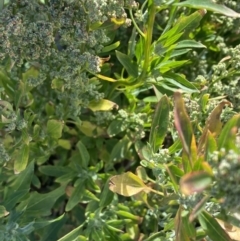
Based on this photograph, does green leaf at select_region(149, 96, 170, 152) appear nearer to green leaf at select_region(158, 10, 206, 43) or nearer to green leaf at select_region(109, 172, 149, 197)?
green leaf at select_region(109, 172, 149, 197)

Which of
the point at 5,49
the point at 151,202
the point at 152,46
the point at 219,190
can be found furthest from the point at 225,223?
the point at 5,49

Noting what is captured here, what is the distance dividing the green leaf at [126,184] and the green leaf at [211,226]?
0.94ft

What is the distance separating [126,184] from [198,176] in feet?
1.95

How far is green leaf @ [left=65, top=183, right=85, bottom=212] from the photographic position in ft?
7.23

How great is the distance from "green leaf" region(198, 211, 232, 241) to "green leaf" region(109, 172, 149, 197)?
0.29 m

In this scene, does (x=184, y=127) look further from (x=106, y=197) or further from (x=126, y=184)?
(x=106, y=197)

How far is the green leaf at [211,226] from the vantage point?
1.56 meters

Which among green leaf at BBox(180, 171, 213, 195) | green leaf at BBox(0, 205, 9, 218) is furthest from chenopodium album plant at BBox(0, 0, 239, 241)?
green leaf at BBox(0, 205, 9, 218)

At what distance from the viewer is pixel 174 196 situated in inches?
72.1

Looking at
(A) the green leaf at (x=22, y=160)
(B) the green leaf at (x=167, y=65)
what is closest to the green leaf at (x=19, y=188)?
(A) the green leaf at (x=22, y=160)

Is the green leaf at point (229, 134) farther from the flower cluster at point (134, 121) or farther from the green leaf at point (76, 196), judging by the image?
the green leaf at point (76, 196)

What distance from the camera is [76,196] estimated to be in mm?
2236

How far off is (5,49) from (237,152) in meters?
0.88

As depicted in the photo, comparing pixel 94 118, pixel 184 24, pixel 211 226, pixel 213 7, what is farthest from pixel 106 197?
pixel 213 7
